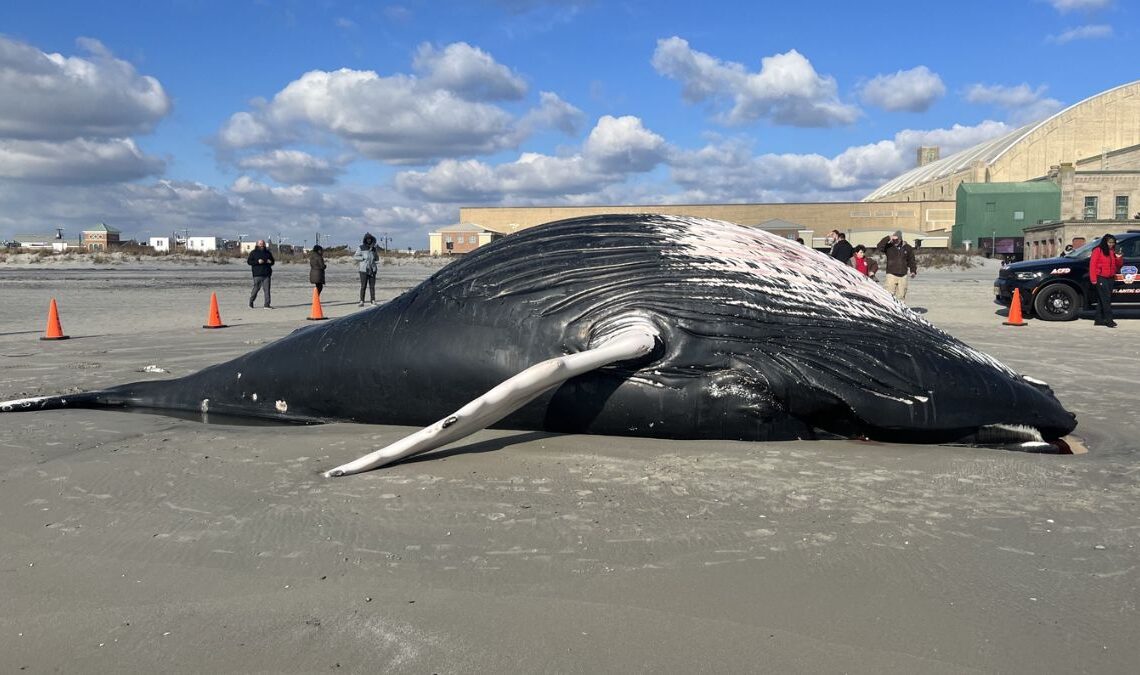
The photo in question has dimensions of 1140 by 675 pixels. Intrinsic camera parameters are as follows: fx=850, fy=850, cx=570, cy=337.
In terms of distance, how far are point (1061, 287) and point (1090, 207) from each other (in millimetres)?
53690

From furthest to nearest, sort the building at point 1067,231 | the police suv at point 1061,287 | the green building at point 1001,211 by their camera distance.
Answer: the green building at point 1001,211 → the building at point 1067,231 → the police suv at point 1061,287

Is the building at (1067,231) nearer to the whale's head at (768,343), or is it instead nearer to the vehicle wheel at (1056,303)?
the vehicle wheel at (1056,303)

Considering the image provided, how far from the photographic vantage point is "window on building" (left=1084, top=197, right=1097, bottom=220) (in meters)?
60.2

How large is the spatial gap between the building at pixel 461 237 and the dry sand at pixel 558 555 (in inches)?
2674

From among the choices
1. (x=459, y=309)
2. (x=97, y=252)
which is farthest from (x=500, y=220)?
(x=459, y=309)

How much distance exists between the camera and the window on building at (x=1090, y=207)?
60.2 meters

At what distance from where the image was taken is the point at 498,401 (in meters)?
3.65

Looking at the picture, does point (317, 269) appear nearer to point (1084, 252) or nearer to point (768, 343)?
point (768, 343)

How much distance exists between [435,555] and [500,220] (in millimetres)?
75977

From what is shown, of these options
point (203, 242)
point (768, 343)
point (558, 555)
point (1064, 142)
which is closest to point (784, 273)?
point (768, 343)

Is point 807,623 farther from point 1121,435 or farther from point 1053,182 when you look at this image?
point 1053,182

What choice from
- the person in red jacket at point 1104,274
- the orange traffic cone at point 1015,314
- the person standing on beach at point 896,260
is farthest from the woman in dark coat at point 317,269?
the person in red jacket at point 1104,274

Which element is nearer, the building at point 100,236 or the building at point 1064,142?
the building at point 1064,142

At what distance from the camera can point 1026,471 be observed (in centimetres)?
389
